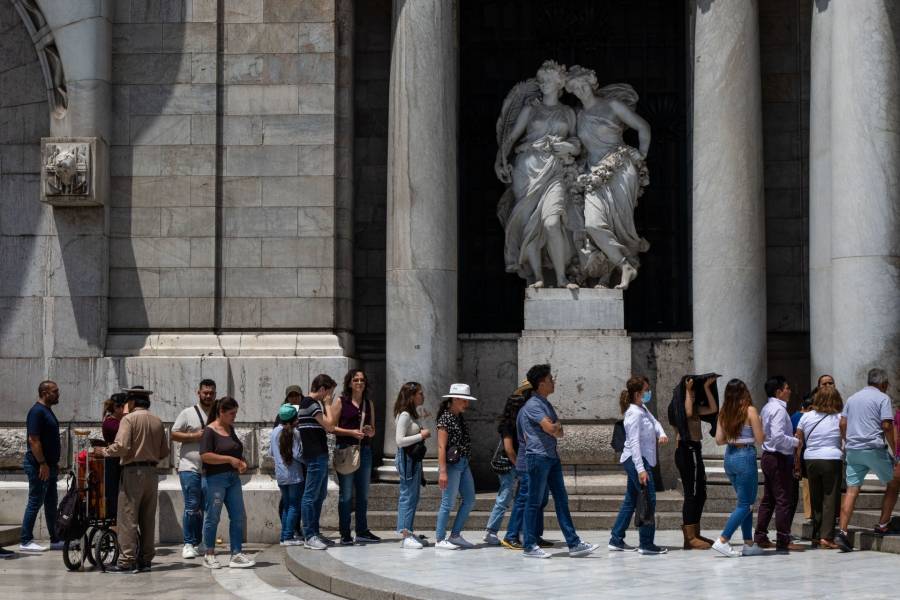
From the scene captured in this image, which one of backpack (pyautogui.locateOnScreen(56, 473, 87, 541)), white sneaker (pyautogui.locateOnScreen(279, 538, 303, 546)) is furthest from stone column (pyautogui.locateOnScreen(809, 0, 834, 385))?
backpack (pyautogui.locateOnScreen(56, 473, 87, 541))

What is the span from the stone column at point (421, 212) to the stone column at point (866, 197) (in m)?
4.82

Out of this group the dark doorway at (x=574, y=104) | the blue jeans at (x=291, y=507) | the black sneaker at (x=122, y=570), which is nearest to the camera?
the black sneaker at (x=122, y=570)

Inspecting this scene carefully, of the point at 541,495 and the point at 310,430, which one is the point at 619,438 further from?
the point at 310,430

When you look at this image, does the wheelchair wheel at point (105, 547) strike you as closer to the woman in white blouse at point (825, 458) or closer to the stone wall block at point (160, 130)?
the stone wall block at point (160, 130)

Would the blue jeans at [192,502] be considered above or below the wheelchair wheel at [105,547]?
above

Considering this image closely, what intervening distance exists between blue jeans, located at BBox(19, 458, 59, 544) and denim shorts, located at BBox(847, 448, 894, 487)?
8.69m

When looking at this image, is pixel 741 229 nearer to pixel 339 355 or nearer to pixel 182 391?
pixel 339 355

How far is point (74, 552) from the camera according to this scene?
14547 mm

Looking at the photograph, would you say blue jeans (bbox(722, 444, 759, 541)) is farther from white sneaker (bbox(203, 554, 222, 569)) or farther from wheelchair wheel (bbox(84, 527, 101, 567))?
wheelchair wheel (bbox(84, 527, 101, 567))

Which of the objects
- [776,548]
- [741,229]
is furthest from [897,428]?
[741,229]

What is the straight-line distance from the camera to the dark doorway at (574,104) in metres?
20.5

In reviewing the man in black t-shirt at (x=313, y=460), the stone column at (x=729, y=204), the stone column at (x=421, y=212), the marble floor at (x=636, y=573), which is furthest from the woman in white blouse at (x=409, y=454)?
the stone column at (x=729, y=204)

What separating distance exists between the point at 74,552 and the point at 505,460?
451 centimetres

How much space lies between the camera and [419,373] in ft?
59.0
